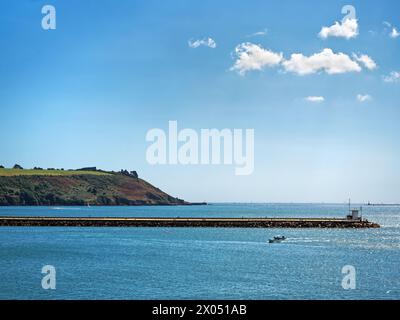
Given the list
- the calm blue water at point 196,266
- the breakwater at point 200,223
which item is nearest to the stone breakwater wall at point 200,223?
the breakwater at point 200,223

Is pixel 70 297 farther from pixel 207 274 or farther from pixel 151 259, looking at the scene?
pixel 151 259

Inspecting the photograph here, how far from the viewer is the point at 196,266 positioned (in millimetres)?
59938

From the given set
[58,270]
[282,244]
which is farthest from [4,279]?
[282,244]

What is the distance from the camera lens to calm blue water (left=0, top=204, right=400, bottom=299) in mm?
44528

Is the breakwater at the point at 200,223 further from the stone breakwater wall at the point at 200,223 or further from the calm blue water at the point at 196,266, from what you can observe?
the calm blue water at the point at 196,266

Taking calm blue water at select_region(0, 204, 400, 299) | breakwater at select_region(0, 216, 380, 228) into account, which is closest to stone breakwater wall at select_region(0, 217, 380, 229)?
breakwater at select_region(0, 216, 380, 228)

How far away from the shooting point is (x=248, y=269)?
5794cm

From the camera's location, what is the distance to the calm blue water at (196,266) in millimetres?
44528

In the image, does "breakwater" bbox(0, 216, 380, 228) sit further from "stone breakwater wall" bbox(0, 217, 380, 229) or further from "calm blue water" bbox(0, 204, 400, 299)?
"calm blue water" bbox(0, 204, 400, 299)

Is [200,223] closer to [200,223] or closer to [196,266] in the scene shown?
[200,223]

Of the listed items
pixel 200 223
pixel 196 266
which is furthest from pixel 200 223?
pixel 196 266

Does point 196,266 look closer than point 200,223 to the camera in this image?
Yes
